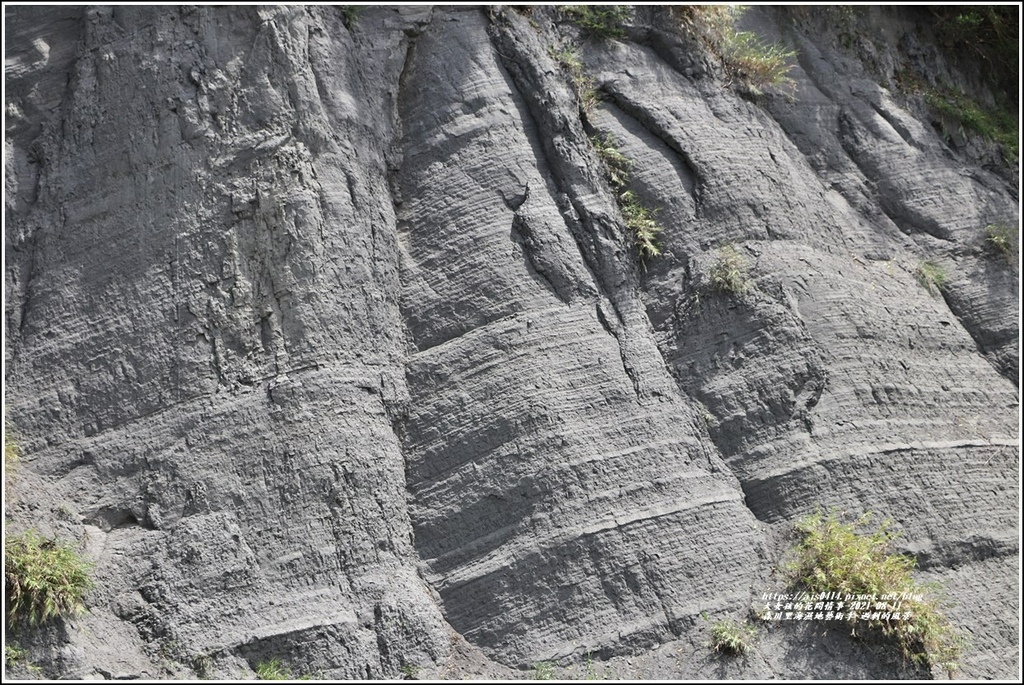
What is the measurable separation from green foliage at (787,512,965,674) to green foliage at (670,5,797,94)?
12.0ft

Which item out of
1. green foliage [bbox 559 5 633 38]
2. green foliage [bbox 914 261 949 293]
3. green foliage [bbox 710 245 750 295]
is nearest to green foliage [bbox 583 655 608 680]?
green foliage [bbox 710 245 750 295]

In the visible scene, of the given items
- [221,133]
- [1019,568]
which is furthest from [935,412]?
[221,133]

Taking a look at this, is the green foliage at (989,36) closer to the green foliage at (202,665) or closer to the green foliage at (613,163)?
the green foliage at (613,163)

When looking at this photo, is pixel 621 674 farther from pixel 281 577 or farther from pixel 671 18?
pixel 671 18

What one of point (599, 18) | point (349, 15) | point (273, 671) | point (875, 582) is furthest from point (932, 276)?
point (273, 671)

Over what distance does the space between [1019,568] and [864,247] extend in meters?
2.48

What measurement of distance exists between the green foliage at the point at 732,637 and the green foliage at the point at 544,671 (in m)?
0.94

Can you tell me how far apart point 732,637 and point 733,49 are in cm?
463

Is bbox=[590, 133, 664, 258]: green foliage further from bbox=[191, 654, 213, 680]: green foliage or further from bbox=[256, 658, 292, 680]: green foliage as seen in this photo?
bbox=[191, 654, 213, 680]: green foliage

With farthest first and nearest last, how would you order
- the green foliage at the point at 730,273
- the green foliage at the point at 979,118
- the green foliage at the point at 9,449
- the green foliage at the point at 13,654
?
the green foliage at the point at 979,118 < the green foliage at the point at 730,273 < the green foliage at the point at 9,449 < the green foliage at the point at 13,654

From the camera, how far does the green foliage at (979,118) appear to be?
855 cm

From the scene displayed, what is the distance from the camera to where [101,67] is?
6.84 m

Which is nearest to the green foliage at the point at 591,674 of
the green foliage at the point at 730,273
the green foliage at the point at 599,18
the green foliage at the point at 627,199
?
the green foliage at the point at 730,273

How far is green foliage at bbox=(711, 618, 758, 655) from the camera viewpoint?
5.85m
